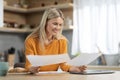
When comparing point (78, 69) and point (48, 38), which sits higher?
point (48, 38)

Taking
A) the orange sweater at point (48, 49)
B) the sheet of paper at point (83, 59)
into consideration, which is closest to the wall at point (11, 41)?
the orange sweater at point (48, 49)

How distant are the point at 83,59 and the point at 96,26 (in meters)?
2.19

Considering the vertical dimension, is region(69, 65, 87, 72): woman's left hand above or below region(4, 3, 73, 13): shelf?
below

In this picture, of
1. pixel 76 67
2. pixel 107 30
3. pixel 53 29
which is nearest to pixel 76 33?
pixel 107 30

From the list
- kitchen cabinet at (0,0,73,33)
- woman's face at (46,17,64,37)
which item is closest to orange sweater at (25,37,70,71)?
woman's face at (46,17,64,37)

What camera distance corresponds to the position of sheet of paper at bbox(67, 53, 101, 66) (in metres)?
1.94

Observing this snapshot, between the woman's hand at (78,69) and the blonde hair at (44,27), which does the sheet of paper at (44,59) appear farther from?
the blonde hair at (44,27)

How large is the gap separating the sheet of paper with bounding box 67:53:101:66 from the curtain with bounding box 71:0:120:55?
1980 mm

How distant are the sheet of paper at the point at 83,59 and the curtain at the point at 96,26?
1980 mm

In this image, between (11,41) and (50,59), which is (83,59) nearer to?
(50,59)

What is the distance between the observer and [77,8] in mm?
4285

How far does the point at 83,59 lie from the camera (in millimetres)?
1982

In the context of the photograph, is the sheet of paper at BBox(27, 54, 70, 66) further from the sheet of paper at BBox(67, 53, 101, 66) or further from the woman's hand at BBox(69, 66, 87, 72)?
the woman's hand at BBox(69, 66, 87, 72)

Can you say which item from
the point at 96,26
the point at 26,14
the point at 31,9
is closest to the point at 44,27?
the point at 96,26
